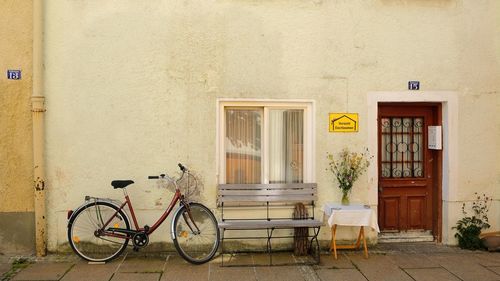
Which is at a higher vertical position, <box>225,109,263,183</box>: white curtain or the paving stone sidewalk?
<box>225,109,263,183</box>: white curtain

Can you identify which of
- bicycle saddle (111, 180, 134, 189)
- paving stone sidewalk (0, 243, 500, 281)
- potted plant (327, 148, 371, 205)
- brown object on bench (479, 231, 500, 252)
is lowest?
paving stone sidewalk (0, 243, 500, 281)

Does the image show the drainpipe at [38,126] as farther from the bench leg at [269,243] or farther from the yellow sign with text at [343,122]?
the yellow sign with text at [343,122]

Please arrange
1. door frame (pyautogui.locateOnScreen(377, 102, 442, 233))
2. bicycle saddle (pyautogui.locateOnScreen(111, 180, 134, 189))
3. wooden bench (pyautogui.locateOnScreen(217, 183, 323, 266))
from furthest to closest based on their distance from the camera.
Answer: door frame (pyautogui.locateOnScreen(377, 102, 442, 233)), wooden bench (pyautogui.locateOnScreen(217, 183, 323, 266)), bicycle saddle (pyautogui.locateOnScreen(111, 180, 134, 189))

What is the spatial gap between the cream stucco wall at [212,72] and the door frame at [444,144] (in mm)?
58

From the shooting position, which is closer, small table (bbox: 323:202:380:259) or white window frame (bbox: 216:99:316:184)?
small table (bbox: 323:202:380:259)

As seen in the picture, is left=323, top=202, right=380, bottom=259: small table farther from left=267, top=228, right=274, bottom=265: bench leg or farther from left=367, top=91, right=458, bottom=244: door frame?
left=267, top=228, right=274, bottom=265: bench leg

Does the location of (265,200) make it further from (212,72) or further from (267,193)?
(212,72)

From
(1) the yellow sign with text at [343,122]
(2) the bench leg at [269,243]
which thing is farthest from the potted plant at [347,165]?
(2) the bench leg at [269,243]

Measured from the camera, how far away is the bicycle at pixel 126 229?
21.0ft

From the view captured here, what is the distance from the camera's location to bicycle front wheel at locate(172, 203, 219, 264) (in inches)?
252

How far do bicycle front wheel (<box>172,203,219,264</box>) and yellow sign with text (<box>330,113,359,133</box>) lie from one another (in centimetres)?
225

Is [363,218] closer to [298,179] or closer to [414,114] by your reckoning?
[298,179]

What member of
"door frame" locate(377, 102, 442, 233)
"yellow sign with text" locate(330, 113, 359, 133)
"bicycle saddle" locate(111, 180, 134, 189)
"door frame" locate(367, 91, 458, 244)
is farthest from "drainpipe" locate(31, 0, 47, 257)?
"door frame" locate(377, 102, 442, 233)

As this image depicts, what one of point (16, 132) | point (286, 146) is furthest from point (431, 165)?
point (16, 132)
